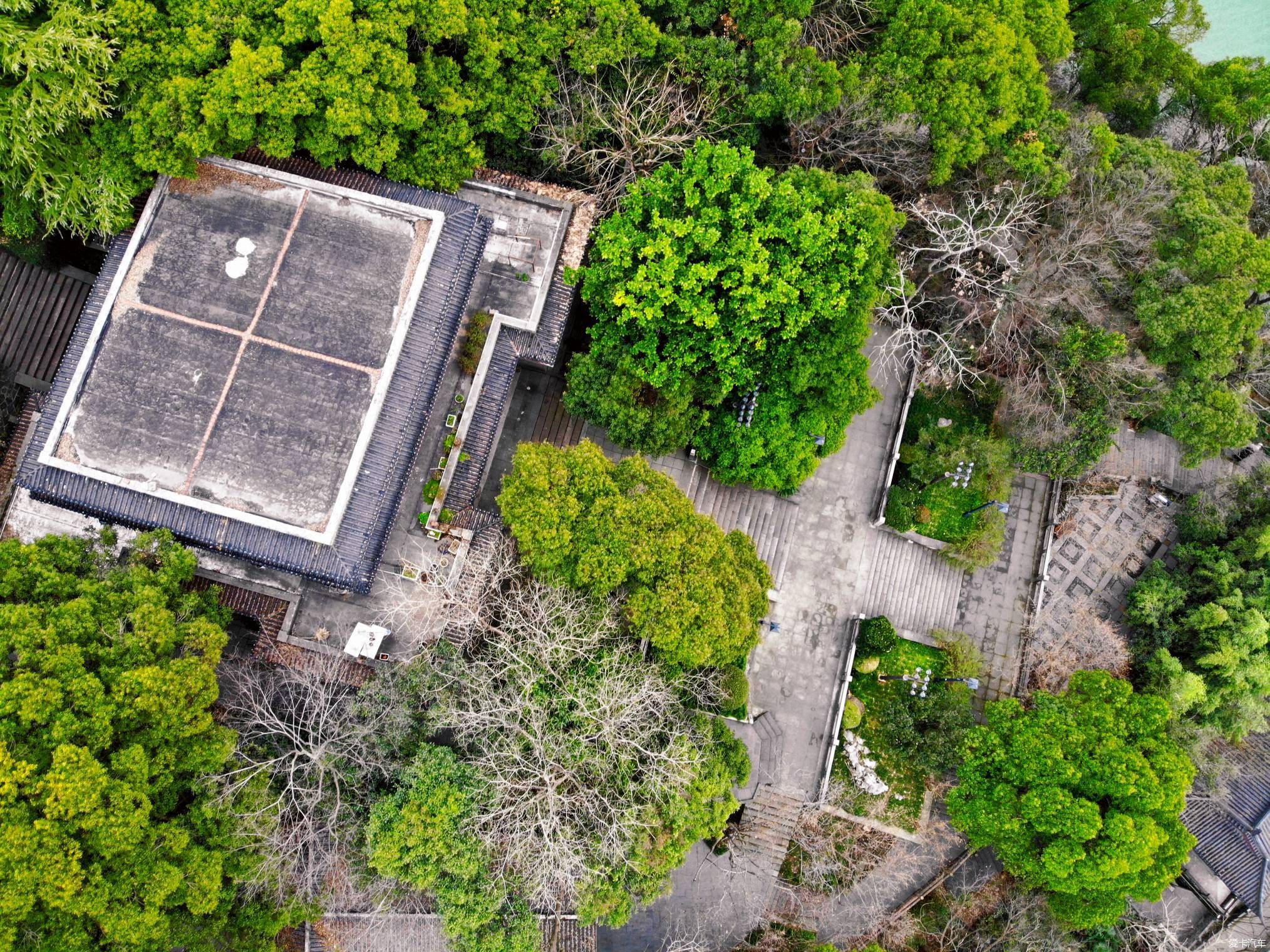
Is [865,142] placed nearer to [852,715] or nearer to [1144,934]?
[852,715]

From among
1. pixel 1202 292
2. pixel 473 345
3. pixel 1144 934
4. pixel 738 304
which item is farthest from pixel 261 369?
pixel 1144 934

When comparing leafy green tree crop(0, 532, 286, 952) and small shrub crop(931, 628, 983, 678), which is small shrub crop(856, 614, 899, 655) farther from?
leafy green tree crop(0, 532, 286, 952)

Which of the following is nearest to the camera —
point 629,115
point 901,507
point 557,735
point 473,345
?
point 557,735

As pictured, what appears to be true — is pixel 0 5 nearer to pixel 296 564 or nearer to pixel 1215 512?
pixel 296 564

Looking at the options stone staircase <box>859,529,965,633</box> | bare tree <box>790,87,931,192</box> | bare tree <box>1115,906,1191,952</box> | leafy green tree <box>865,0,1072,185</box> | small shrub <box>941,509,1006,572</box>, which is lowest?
bare tree <box>1115,906,1191,952</box>

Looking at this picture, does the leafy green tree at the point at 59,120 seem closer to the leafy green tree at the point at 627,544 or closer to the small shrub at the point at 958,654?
the leafy green tree at the point at 627,544

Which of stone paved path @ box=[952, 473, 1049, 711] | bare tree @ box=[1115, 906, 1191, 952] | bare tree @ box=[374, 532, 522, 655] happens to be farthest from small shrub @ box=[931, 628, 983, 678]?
bare tree @ box=[374, 532, 522, 655]

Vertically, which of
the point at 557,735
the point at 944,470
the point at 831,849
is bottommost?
the point at 831,849
